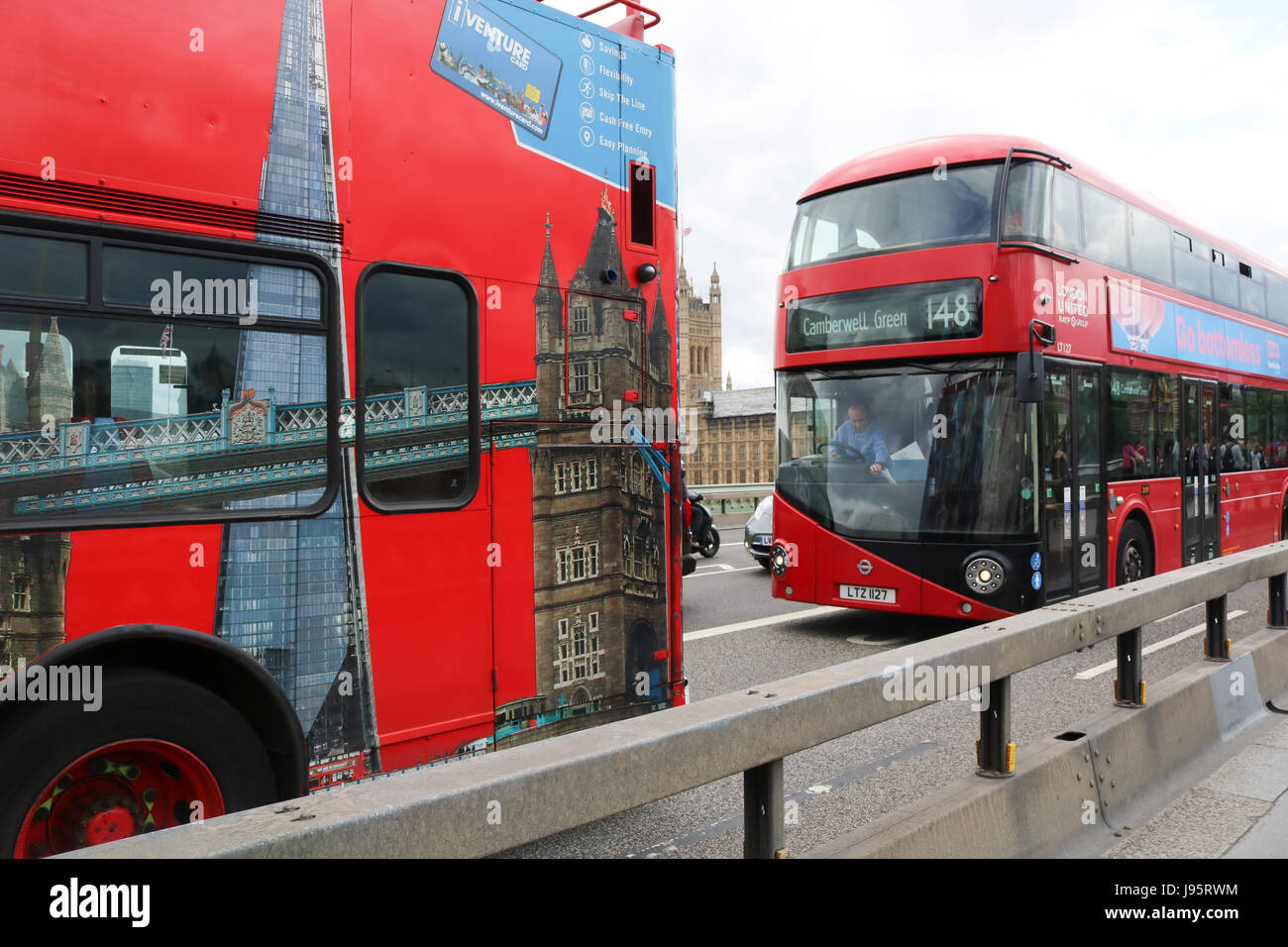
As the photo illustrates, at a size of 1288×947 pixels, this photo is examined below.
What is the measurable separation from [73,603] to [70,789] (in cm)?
58

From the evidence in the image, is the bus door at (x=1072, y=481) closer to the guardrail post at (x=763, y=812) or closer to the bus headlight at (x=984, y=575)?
the bus headlight at (x=984, y=575)

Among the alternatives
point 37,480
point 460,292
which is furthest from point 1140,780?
point 37,480

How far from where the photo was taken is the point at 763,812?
2570 millimetres

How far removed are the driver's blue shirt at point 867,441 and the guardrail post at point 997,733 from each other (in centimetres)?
549

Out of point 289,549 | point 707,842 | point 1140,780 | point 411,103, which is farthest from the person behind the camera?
point 1140,780

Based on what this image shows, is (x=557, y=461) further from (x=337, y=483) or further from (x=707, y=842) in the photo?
(x=707, y=842)

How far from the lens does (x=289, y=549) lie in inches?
139

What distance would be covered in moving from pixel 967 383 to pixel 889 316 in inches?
36.8

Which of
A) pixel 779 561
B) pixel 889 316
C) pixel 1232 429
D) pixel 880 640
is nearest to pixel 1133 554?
pixel 880 640

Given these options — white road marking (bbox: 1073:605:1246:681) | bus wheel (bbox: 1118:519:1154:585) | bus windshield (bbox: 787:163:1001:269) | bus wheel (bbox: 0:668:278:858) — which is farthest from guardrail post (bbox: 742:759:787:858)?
bus wheel (bbox: 1118:519:1154:585)

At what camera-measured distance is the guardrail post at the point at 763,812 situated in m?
2.54

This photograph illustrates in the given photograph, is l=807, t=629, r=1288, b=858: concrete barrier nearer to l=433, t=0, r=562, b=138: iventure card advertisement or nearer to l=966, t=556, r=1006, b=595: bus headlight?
l=966, t=556, r=1006, b=595: bus headlight

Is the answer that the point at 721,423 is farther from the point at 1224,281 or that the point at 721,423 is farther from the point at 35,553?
the point at 35,553
